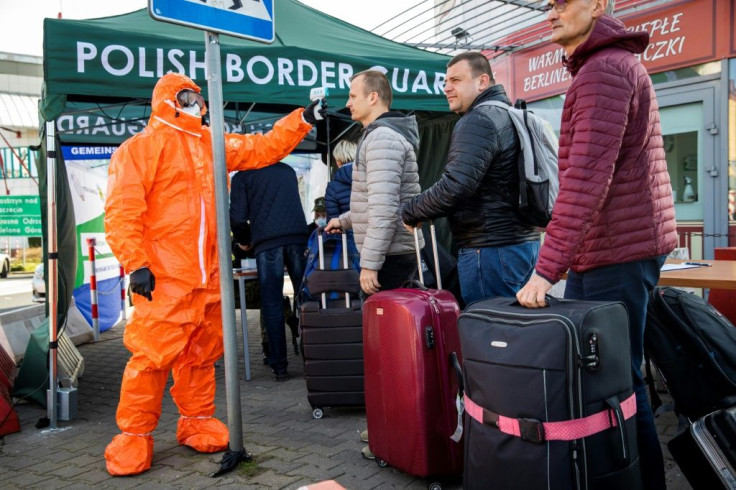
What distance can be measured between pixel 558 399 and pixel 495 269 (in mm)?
874

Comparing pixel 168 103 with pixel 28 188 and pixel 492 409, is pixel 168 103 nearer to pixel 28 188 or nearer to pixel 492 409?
pixel 492 409

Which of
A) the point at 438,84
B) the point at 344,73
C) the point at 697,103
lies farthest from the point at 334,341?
the point at 697,103

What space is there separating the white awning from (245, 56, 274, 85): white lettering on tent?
19.9 meters

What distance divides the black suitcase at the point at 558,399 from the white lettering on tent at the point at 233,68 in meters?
3.09

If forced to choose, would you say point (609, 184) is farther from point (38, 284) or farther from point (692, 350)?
point (38, 284)

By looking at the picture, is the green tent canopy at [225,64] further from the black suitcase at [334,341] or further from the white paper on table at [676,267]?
the white paper on table at [676,267]

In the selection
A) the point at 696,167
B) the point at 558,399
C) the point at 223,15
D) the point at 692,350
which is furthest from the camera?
the point at 696,167

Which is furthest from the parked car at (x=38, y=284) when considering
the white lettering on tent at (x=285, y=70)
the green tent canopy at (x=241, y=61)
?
the white lettering on tent at (x=285, y=70)

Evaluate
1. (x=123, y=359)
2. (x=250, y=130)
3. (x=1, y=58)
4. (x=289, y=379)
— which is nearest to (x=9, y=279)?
(x=1, y=58)

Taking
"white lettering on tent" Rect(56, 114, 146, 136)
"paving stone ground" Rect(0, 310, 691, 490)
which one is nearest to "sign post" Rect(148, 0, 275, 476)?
"paving stone ground" Rect(0, 310, 691, 490)

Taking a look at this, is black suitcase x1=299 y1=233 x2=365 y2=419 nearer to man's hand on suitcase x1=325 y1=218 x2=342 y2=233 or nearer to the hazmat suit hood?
man's hand on suitcase x1=325 y1=218 x2=342 y2=233

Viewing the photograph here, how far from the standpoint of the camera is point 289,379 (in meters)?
5.12

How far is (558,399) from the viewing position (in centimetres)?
188

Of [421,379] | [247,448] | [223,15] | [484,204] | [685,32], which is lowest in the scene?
[247,448]
